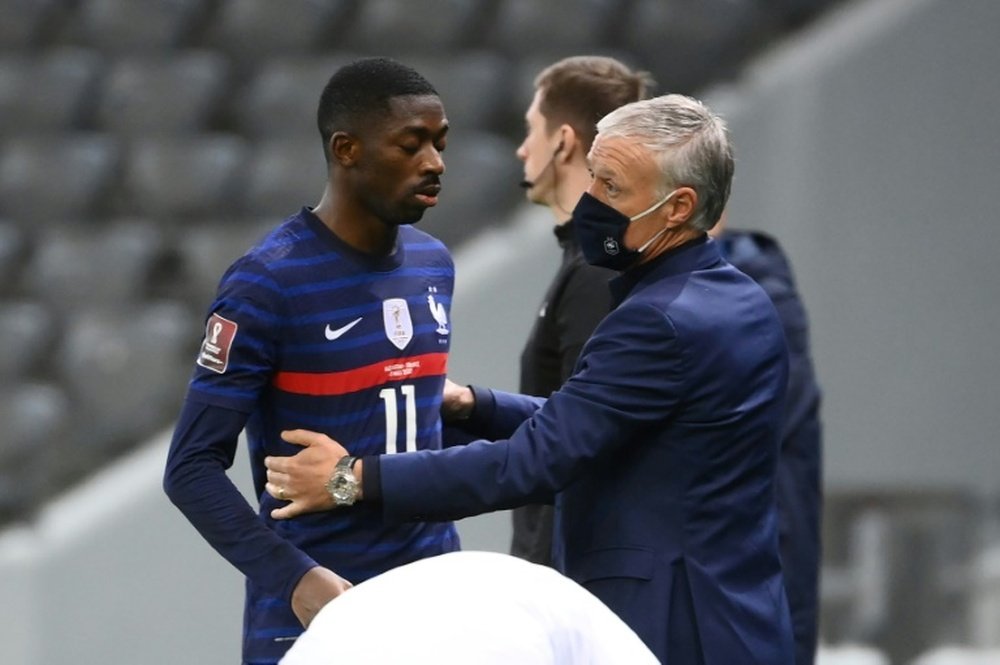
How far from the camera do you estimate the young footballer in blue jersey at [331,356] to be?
2027mm

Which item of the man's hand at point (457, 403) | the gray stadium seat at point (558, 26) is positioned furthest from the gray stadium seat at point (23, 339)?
the man's hand at point (457, 403)

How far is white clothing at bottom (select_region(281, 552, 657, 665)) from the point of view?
48.5 inches

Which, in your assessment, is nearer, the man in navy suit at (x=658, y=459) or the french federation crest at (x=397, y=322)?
the man in navy suit at (x=658, y=459)

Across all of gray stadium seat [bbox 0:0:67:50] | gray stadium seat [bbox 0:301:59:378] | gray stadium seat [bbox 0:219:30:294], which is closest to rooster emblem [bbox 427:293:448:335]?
gray stadium seat [bbox 0:301:59:378]

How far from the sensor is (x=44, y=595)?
4.20 metres

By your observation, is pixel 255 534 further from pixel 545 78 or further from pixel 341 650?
pixel 545 78

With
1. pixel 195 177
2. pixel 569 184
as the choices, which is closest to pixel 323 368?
pixel 569 184

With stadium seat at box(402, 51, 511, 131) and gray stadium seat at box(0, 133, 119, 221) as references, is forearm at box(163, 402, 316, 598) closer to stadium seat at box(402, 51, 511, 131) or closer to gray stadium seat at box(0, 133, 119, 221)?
stadium seat at box(402, 51, 511, 131)

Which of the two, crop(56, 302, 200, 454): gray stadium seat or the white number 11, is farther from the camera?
crop(56, 302, 200, 454): gray stadium seat

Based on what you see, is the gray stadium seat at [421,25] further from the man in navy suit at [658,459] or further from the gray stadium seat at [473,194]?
the man in navy suit at [658,459]

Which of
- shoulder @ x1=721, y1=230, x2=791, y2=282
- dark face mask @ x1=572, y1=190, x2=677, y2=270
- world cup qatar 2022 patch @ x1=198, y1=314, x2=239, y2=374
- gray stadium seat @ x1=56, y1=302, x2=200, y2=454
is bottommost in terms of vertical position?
gray stadium seat @ x1=56, y1=302, x2=200, y2=454

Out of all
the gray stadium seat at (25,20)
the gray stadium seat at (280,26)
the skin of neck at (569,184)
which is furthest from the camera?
the gray stadium seat at (25,20)

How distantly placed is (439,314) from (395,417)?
0.15m

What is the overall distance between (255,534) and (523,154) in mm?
954
